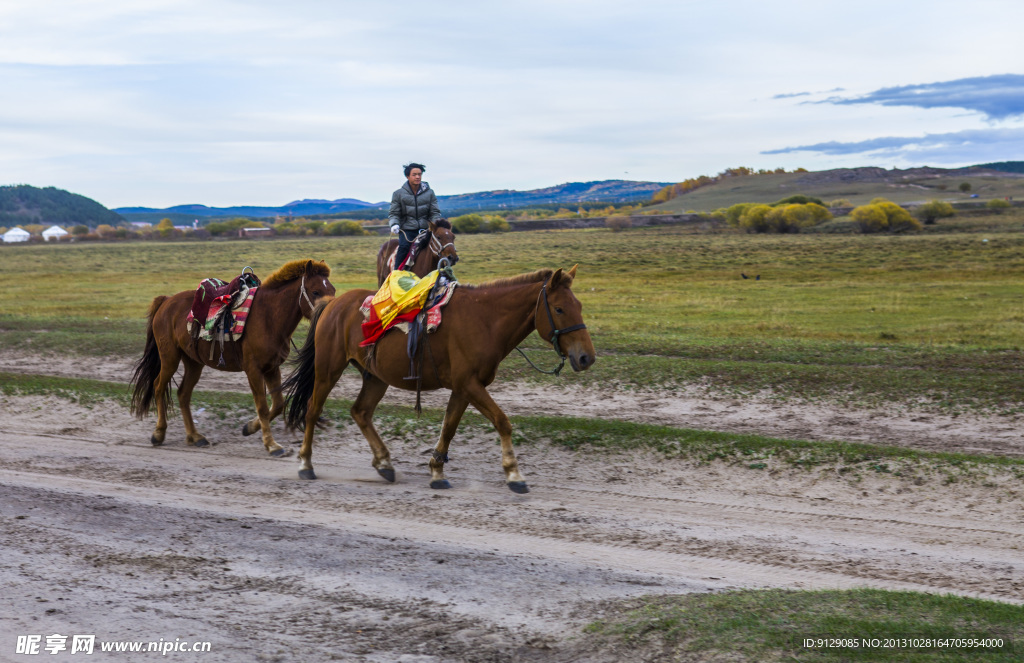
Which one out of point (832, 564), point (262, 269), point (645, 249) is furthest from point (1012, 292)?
point (262, 269)

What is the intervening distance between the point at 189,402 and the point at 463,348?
4.85 metres

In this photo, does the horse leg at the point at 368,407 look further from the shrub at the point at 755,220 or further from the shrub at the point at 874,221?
the shrub at the point at 755,220

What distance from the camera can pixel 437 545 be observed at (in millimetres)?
7281

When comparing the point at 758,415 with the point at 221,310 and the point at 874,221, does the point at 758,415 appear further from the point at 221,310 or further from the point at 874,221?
the point at 874,221

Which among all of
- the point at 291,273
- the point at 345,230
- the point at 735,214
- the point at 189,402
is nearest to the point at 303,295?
the point at 291,273

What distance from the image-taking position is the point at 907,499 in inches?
333

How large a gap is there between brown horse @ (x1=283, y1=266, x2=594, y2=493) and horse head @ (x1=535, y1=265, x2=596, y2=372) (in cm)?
1

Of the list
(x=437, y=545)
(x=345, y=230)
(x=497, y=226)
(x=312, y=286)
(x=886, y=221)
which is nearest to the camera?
(x=437, y=545)

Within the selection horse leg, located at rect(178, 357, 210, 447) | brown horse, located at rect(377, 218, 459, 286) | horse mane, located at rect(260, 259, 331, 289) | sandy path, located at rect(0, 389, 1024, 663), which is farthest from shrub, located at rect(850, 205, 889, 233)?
horse leg, located at rect(178, 357, 210, 447)

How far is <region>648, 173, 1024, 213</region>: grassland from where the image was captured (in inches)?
5679

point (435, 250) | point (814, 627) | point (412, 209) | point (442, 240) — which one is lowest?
point (814, 627)

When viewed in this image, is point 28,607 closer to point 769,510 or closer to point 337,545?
point 337,545

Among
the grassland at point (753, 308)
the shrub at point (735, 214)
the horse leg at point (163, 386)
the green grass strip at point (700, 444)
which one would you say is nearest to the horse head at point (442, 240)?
the green grass strip at point (700, 444)

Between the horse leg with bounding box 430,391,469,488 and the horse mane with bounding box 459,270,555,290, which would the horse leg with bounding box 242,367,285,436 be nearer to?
the horse leg with bounding box 430,391,469,488
